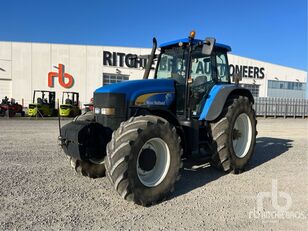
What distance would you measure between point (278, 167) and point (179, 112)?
106 inches

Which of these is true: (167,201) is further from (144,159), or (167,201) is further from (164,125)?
(164,125)

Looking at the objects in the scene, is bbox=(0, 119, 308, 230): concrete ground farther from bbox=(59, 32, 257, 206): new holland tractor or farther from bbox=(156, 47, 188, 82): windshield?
bbox=(156, 47, 188, 82): windshield

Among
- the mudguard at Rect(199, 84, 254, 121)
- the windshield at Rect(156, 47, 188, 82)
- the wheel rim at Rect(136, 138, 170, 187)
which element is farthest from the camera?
the windshield at Rect(156, 47, 188, 82)

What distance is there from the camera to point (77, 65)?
1265 inches

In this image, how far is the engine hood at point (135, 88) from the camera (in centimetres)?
475

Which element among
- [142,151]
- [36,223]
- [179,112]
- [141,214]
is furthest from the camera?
[179,112]

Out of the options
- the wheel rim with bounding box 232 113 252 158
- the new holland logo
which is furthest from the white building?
the wheel rim with bounding box 232 113 252 158

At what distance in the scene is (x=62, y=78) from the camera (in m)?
31.4

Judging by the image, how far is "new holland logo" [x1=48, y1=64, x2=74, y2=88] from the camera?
102 ft

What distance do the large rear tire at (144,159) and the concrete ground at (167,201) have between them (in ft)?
0.80

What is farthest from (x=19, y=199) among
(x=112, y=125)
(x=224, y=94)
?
(x=224, y=94)

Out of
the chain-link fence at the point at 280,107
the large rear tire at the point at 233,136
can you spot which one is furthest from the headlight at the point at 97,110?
the chain-link fence at the point at 280,107

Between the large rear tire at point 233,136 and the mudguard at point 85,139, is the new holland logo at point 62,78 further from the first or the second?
the mudguard at point 85,139

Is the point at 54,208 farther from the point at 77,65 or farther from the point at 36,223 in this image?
the point at 77,65
